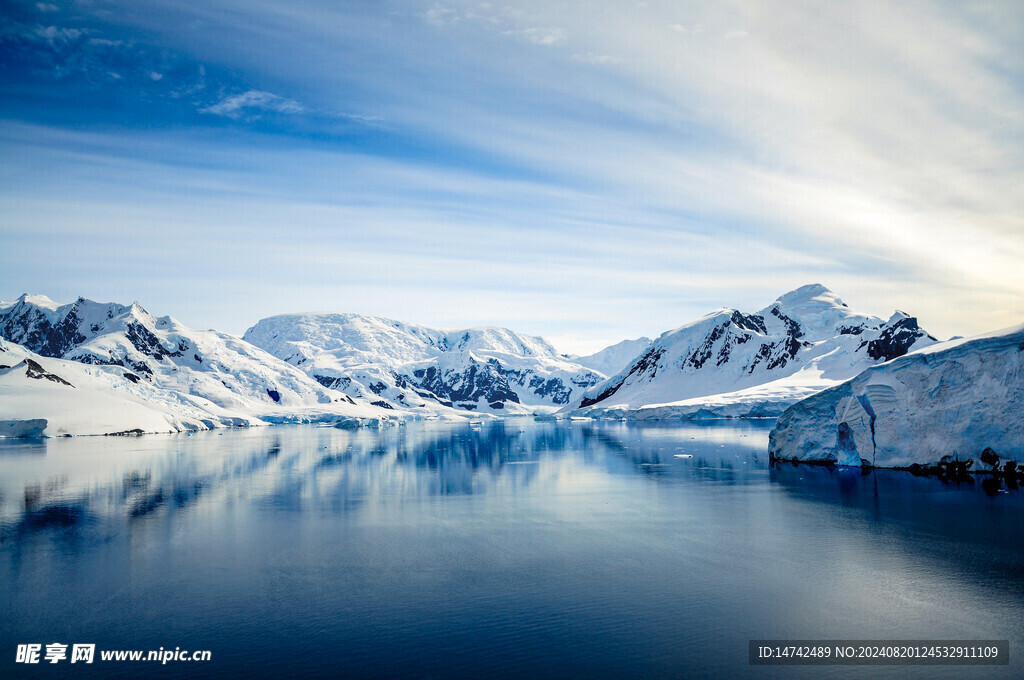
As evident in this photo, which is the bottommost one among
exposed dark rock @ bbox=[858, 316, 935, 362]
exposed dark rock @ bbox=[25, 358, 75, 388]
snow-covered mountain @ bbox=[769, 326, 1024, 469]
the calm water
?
the calm water

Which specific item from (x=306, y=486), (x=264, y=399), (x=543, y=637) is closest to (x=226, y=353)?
(x=264, y=399)

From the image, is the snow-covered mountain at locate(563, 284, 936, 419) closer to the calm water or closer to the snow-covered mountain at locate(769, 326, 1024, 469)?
the snow-covered mountain at locate(769, 326, 1024, 469)

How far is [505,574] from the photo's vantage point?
19953 mm

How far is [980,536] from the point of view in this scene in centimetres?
2336

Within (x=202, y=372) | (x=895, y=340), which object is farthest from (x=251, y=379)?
(x=895, y=340)

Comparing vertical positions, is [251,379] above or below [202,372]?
below

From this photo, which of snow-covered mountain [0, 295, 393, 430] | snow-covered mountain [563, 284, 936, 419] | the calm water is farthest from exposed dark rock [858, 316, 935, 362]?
snow-covered mountain [0, 295, 393, 430]

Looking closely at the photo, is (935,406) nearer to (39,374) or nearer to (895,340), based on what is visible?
(39,374)

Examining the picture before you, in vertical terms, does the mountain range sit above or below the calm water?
Answer: above

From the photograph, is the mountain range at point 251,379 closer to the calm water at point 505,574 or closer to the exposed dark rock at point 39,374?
the exposed dark rock at point 39,374

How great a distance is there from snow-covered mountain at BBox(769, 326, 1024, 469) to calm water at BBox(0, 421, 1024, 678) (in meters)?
2.83

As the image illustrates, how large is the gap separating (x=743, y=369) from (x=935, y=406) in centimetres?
14161

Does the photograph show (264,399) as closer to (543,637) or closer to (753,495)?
(753,495)

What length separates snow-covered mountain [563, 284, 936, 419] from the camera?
135 m
